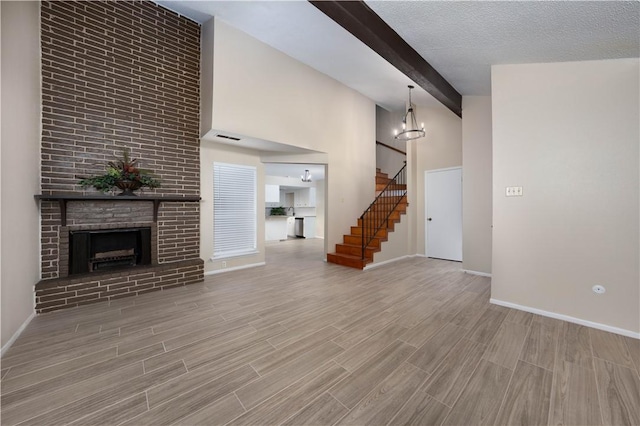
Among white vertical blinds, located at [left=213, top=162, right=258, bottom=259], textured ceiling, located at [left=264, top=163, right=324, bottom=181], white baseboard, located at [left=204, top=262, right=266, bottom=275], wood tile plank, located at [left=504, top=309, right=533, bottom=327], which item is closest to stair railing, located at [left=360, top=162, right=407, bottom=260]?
textured ceiling, located at [left=264, top=163, right=324, bottom=181]

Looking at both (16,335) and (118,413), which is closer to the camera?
(118,413)

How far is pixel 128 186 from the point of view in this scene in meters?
3.43

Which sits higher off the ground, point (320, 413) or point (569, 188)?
point (569, 188)

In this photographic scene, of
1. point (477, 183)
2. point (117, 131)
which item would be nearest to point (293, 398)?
point (117, 131)

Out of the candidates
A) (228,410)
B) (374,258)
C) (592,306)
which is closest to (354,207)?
(374,258)

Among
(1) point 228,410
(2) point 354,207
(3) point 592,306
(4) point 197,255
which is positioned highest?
(2) point 354,207

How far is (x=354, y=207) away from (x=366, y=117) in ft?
7.81

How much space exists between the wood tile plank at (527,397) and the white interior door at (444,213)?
413 cm

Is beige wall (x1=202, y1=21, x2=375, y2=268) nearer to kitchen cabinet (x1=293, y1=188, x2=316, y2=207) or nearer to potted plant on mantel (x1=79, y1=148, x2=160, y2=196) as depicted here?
potted plant on mantel (x1=79, y1=148, x2=160, y2=196)

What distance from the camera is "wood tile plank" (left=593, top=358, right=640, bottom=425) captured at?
150 cm

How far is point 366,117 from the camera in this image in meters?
6.50

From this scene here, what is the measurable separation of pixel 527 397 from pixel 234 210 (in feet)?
15.2

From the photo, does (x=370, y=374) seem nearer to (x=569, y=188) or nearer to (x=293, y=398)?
(x=293, y=398)

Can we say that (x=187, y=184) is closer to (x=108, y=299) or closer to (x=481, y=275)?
(x=108, y=299)
